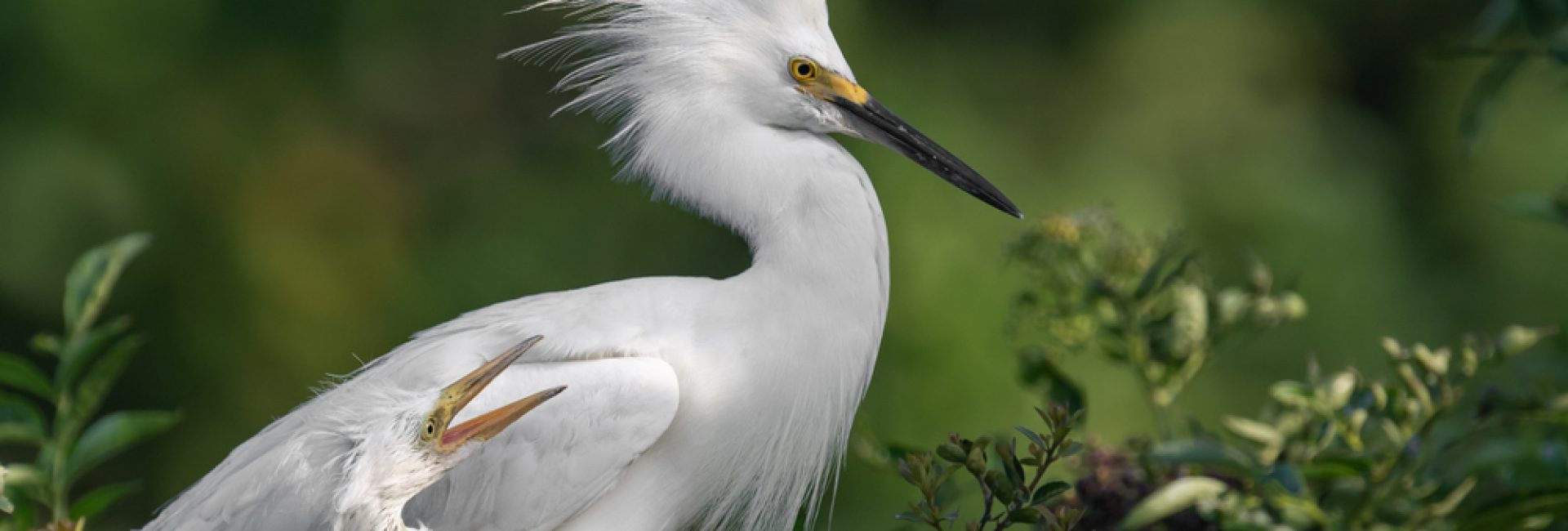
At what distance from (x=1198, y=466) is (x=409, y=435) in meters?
0.69

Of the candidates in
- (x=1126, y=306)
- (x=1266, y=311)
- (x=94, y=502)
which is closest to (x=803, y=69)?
(x=1126, y=306)

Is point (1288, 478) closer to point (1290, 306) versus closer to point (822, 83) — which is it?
point (1290, 306)

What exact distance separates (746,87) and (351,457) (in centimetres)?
68

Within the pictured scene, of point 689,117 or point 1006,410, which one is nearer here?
point 689,117

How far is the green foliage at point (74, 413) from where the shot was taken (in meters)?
1.43

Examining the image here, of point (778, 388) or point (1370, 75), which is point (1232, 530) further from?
point (1370, 75)

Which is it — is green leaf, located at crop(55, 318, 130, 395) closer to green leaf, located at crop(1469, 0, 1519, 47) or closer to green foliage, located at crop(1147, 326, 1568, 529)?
green foliage, located at crop(1147, 326, 1568, 529)

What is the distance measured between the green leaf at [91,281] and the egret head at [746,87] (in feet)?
1.71

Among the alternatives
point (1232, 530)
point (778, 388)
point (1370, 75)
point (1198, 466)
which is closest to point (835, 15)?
point (1370, 75)

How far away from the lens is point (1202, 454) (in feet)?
3.16

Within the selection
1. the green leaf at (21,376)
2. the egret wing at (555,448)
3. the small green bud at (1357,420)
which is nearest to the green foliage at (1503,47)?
the small green bud at (1357,420)

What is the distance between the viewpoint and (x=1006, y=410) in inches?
128

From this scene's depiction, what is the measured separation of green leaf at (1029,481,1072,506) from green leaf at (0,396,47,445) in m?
1.02

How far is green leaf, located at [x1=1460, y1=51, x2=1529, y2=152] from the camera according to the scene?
1229mm
